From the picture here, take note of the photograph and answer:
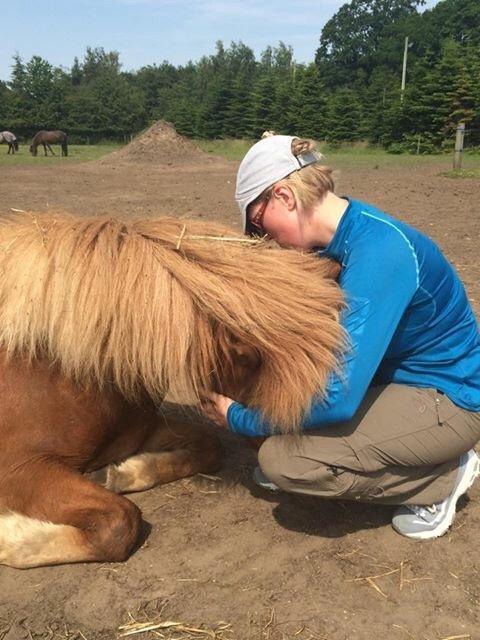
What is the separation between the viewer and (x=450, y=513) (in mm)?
2412

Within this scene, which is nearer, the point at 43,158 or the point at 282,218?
the point at 282,218

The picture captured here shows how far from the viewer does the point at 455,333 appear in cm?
230

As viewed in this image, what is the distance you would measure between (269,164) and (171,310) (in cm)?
60

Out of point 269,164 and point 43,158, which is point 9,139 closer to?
point 43,158

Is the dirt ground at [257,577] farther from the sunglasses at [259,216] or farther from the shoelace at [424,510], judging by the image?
the sunglasses at [259,216]

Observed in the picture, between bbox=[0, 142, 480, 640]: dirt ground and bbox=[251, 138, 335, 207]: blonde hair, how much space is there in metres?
1.21

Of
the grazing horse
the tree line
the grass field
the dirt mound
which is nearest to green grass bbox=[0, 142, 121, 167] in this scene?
the grass field

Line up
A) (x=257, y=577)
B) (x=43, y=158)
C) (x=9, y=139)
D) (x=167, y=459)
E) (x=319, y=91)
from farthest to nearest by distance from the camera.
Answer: (x=319, y=91) → (x=9, y=139) → (x=43, y=158) → (x=167, y=459) → (x=257, y=577)

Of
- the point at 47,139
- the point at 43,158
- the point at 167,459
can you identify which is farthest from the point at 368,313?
the point at 47,139

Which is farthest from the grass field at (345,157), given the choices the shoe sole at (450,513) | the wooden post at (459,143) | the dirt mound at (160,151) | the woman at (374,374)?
the woman at (374,374)

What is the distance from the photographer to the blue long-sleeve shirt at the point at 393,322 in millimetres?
2021

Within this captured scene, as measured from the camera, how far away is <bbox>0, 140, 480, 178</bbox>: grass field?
19562 mm

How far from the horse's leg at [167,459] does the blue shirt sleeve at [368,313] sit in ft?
2.80

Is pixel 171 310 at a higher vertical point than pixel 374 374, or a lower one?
higher
